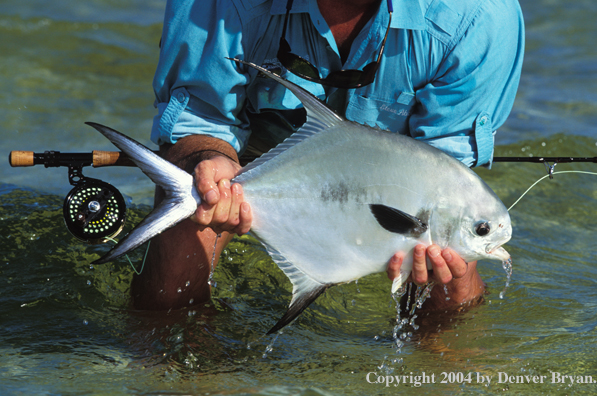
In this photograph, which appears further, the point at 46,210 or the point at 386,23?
the point at 46,210

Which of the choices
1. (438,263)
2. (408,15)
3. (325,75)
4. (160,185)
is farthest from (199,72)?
(438,263)

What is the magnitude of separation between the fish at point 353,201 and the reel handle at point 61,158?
0.84 meters

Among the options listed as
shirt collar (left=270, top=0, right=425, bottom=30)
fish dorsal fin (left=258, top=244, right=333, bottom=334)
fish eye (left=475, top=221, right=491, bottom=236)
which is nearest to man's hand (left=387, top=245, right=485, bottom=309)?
fish eye (left=475, top=221, right=491, bottom=236)

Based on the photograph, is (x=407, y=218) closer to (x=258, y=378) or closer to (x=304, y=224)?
(x=304, y=224)

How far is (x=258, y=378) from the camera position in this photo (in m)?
2.26

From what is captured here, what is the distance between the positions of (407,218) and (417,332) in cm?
85

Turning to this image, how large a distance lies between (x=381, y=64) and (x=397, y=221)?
0.87m

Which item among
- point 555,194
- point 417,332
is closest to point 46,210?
point 417,332

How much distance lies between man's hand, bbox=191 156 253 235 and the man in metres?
0.30

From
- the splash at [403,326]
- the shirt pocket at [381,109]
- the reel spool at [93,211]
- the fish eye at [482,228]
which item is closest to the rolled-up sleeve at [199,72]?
the reel spool at [93,211]

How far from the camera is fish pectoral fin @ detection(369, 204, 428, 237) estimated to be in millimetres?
2127

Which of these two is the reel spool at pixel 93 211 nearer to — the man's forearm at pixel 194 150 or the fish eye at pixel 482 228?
the man's forearm at pixel 194 150

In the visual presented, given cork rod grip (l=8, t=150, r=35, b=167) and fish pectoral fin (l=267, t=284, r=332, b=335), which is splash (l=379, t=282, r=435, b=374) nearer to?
fish pectoral fin (l=267, t=284, r=332, b=335)

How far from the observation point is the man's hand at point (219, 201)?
2109 mm
